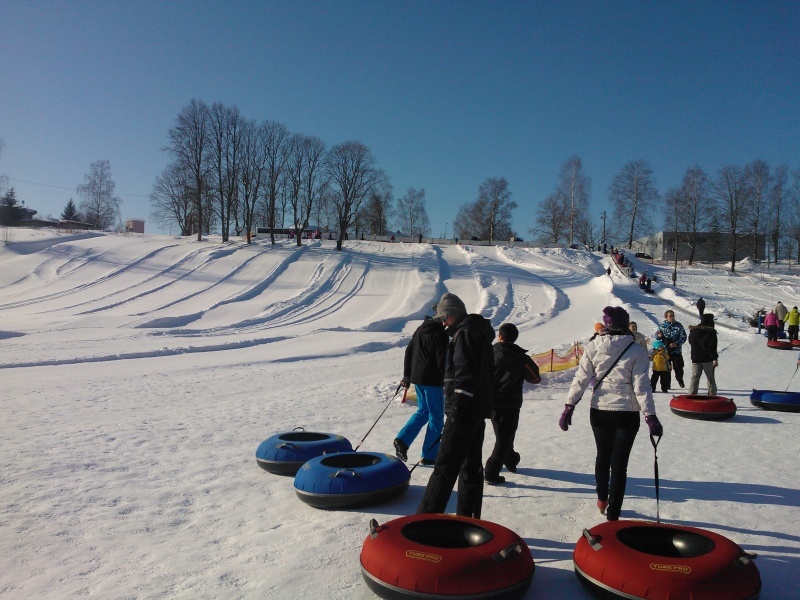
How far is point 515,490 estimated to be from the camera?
20.8 ft

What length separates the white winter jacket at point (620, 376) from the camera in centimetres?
526

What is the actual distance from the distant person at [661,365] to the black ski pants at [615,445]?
26.0ft

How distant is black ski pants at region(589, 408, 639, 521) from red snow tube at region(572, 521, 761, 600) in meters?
0.99

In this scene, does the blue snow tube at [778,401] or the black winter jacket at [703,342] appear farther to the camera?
the black winter jacket at [703,342]

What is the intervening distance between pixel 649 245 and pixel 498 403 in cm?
7355

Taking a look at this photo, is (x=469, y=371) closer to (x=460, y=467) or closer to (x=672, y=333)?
(x=460, y=467)

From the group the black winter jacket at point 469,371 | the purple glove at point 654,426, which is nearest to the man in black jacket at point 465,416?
the black winter jacket at point 469,371

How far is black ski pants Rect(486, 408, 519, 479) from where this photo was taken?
21.2ft

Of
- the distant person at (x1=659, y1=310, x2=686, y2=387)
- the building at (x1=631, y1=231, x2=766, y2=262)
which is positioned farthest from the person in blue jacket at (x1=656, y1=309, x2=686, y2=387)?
the building at (x1=631, y1=231, x2=766, y2=262)

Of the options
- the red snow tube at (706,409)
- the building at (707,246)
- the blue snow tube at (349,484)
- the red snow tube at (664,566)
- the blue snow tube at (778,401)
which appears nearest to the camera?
the red snow tube at (664,566)

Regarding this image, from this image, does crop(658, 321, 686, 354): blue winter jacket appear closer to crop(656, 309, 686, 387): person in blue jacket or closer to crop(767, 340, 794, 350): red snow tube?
crop(656, 309, 686, 387): person in blue jacket

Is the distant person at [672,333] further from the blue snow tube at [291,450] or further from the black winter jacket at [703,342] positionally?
the blue snow tube at [291,450]

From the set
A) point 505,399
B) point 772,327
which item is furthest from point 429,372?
point 772,327

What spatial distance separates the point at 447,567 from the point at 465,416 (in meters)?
1.24
